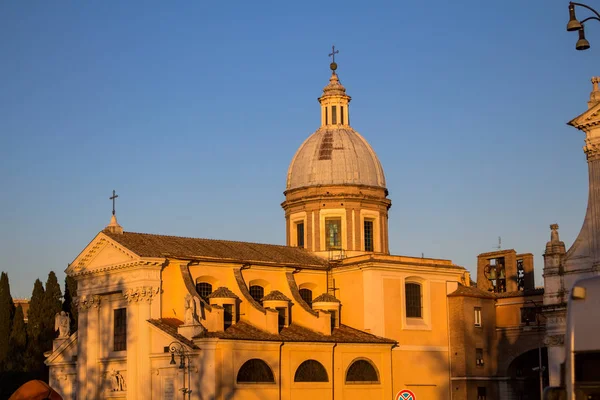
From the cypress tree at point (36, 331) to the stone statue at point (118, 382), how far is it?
14810 millimetres

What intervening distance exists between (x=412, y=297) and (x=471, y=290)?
350 cm

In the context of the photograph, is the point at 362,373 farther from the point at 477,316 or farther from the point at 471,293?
the point at 471,293

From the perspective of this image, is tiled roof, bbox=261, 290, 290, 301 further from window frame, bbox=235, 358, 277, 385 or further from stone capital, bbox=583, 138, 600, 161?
stone capital, bbox=583, 138, 600, 161

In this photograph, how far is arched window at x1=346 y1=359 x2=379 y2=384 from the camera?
49628mm

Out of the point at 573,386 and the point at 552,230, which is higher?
the point at 552,230

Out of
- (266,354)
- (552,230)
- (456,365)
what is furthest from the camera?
(456,365)

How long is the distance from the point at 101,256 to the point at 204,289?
5.66 metres

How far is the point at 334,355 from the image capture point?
160ft

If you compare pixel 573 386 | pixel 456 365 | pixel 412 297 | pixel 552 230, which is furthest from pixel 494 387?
pixel 573 386

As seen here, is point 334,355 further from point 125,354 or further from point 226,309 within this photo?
point 125,354

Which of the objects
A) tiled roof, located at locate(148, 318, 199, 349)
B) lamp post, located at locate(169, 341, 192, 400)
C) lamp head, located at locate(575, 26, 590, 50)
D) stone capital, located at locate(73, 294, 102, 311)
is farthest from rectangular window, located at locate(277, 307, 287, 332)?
lamp head, located at locate(575, 26, 590, 50)

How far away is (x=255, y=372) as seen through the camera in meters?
45.8

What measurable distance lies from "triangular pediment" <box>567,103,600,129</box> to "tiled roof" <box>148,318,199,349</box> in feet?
62.0

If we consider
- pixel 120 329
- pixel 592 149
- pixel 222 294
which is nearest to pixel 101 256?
pixel 120 329
